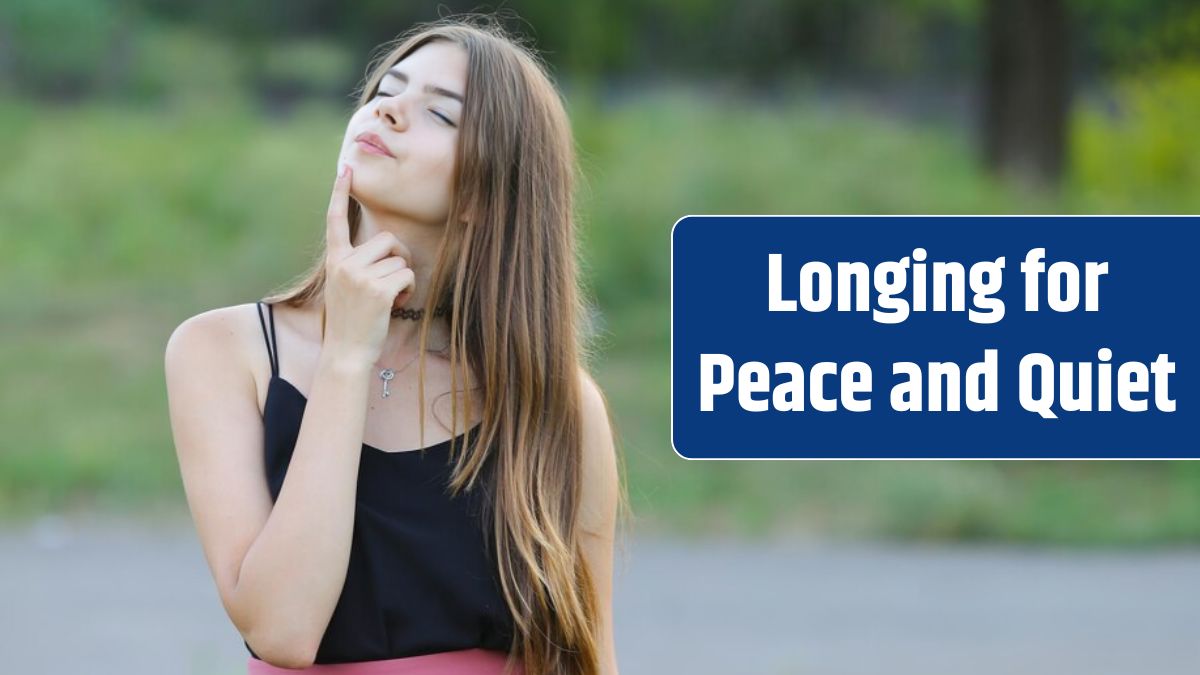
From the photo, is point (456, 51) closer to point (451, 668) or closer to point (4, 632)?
point (451, 668)

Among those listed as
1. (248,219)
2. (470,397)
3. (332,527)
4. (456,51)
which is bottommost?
(332,527)

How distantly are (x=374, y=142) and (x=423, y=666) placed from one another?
0.63m

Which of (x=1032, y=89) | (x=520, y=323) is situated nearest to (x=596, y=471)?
(x=520, y=323)

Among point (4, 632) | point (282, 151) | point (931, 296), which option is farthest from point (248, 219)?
point (931, 296)

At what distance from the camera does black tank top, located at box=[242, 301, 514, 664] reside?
2.04 m

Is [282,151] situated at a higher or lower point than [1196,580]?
higher

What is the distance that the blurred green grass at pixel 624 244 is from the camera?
344 inches

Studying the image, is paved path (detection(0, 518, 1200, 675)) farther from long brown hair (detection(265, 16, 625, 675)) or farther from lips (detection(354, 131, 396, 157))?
lips (detection(354, 131, 396, 157))

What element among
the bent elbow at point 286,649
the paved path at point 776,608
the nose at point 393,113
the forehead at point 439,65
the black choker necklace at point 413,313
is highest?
the forehead at point 439,65

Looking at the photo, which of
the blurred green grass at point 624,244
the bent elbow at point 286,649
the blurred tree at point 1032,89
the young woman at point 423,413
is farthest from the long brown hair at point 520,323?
the blurred tree at point 1032,89

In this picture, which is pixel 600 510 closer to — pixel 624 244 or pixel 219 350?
pixel 219 350

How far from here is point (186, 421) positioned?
2049 mm

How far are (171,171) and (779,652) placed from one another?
7397 millimetres

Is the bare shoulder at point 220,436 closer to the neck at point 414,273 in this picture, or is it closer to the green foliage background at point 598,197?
the neck at point 414,273
